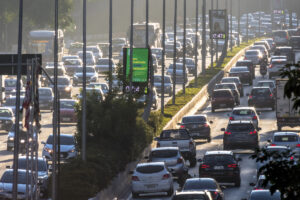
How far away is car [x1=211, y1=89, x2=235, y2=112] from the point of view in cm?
6712

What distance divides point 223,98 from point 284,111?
12.2 meters

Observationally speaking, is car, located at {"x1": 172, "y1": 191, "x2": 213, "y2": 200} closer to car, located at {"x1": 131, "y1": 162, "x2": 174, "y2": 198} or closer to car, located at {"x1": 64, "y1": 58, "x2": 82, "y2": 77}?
car, located at {"x1": 131, "y1": 162, "x2": 174, "y2": 198}

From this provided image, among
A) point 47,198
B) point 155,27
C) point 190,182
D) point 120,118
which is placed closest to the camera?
point 190,182

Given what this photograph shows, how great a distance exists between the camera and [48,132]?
198ft

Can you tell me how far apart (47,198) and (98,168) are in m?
2.15

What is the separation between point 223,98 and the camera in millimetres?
67375

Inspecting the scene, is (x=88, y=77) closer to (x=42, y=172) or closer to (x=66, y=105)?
(x=66, y=105)

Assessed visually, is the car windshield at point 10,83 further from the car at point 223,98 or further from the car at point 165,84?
the car at point 223,98

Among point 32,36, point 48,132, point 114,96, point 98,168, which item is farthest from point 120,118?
point 32,36

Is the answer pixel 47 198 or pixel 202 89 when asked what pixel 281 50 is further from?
pixel 47 198

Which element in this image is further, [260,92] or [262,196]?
[260,92]

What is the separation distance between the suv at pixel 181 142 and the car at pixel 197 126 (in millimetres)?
6386

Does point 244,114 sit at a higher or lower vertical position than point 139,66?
lower

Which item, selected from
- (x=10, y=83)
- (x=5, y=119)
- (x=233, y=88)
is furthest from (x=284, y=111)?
(x=10, y=83)
